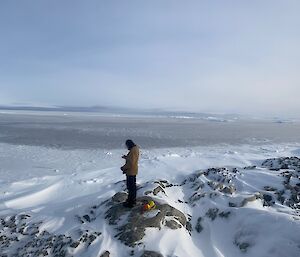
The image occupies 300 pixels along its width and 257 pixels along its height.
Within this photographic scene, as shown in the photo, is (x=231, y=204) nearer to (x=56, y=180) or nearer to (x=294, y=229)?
(x=294, y=229)

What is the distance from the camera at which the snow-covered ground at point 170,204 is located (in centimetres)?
784

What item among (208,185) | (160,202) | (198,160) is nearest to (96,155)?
(198,160)

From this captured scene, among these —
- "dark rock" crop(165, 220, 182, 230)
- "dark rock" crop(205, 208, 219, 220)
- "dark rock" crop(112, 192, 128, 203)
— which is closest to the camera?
"dark rock" crop(165, 220, 182, 230)

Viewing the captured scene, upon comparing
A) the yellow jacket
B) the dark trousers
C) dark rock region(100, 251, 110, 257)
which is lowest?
dark rock region(100, 251, 110, 257)

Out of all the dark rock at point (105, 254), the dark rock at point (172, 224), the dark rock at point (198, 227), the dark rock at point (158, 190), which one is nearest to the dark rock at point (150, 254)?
the dark rock at point (105, 254)

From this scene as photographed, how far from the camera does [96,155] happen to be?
2109 centimetres

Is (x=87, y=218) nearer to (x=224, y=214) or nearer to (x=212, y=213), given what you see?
(x=212, y=213)

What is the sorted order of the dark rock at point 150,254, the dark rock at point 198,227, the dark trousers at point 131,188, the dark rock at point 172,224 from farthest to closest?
the dark trousers at point 131,188
the dark rock at point 198,227
the dark rock at point 172,224
the dark rock at point 150,254

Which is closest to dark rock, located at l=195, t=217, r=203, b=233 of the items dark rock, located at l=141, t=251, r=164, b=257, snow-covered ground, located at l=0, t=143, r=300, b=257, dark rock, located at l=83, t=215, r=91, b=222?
snow-covered ground, located at l=0, t=143, r=300, b=257

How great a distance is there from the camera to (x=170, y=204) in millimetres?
9602

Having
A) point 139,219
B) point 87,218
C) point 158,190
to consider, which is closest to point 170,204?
point 158,190

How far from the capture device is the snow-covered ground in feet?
25.7

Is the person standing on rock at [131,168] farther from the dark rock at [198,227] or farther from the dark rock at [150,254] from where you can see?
the dark rock at [150,254]

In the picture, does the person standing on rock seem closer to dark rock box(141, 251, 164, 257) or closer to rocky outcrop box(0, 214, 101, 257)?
rocky outcrop box(0, 214, 101, 257)
